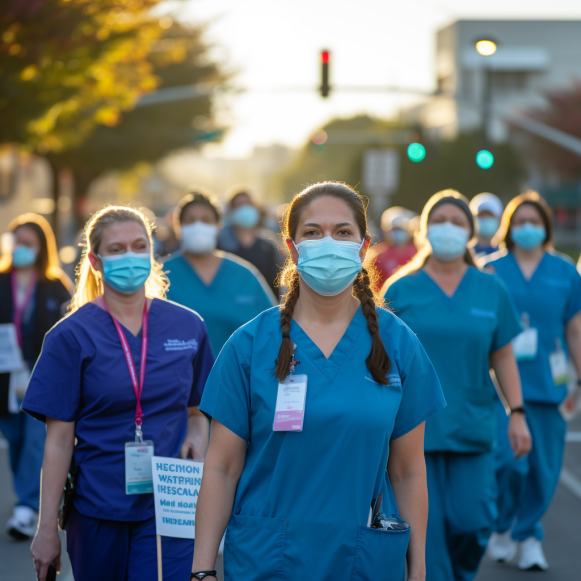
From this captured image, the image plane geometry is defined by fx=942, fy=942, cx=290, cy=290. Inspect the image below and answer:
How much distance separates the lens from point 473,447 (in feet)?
16.0

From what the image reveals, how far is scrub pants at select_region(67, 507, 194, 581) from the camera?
3.72 meters

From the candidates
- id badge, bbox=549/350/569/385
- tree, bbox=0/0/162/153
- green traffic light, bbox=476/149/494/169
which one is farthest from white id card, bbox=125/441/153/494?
green traffic light, bbox=476/149/494/169

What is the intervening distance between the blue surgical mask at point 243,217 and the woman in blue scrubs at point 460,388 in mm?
3797

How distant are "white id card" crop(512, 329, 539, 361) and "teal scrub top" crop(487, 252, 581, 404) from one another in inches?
1.9

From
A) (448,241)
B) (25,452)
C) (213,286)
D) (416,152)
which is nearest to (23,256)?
(25,452)

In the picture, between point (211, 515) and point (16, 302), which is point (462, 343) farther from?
point (16, 302)

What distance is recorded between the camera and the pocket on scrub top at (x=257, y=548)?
2.77 m

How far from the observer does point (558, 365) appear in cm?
634

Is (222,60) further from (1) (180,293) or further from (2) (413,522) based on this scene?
(2) (413,522)

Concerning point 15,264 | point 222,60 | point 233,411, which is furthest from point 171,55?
point 233,411

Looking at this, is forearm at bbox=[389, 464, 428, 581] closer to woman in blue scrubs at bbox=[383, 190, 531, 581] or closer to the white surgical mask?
woman in blue scrubs at bbox=[383, 190, 531, 581]

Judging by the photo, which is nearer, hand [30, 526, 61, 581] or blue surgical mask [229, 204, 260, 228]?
hand [30, 526, 61, 581]

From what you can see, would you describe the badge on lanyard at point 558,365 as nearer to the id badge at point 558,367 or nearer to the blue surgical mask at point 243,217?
the id badge at point 558,367

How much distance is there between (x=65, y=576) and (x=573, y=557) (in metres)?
3.25
